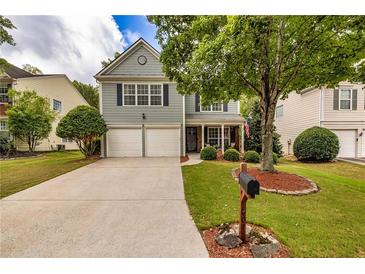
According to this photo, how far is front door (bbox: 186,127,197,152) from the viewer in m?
15.0

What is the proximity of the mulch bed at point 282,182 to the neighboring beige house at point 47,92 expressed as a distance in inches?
744

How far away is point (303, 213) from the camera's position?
13.4 feet

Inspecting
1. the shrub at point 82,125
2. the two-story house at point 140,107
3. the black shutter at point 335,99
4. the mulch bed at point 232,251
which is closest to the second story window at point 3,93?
the shrub at point 82,125

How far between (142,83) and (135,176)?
6963 mm

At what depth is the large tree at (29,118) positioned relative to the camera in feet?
47.9

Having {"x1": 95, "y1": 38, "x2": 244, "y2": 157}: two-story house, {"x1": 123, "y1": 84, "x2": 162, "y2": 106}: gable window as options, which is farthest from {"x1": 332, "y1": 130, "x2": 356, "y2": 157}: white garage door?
{"x1": 123, "y1": 84, "x2": 162, "y2": 106}: gable window

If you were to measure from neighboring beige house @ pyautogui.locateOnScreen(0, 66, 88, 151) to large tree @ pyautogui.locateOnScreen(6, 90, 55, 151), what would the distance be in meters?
1.56

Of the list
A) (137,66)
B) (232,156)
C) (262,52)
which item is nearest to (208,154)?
(232,156)

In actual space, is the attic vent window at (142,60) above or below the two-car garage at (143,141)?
above

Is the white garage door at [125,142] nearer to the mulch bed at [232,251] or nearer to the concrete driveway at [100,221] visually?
the concrete driveway at [100,221]

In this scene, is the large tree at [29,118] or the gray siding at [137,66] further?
the large tree at [29,118]

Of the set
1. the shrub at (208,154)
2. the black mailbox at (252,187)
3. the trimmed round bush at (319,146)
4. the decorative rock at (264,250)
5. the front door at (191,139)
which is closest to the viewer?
the black mailbox at (252,187)

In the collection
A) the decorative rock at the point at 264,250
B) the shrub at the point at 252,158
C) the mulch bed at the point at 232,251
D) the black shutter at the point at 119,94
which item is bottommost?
the mulch bed at the point at 232,251

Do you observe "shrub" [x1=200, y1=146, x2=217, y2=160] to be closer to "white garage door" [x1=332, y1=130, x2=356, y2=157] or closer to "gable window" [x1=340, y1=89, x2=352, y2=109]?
"white garage door" [x1=332, y1=130, x2=356, y2=157]
